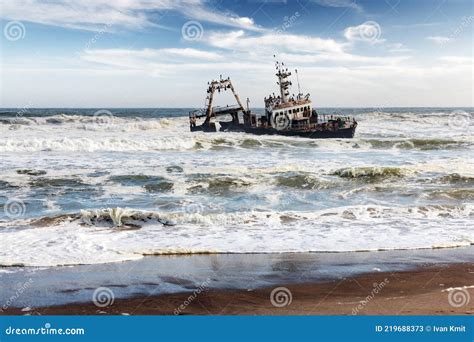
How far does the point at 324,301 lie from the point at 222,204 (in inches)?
321

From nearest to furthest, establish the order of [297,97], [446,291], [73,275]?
1. [446,291]
2. [73,275]
3. [297,97]

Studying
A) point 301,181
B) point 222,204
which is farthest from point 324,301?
point 301,181

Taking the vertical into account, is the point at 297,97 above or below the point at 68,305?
above

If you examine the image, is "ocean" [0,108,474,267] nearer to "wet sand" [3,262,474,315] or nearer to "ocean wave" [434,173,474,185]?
"ocean wave" [434,173,474,185]

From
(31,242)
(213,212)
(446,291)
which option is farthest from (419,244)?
(31,242)

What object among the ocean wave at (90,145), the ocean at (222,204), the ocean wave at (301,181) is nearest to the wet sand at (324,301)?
the ocean at (222,204)

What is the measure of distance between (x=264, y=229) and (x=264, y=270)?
127 inches

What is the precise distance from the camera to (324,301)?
704cm

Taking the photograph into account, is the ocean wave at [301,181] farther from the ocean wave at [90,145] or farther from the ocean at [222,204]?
the ocean wave at [90,145]

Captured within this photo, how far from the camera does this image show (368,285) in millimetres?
7754

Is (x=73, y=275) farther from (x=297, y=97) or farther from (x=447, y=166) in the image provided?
(x=297, y=97)

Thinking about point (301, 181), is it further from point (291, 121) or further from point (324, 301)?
point (291, 121)

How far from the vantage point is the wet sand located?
6594 mm

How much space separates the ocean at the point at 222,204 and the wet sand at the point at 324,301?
224 centimetres
